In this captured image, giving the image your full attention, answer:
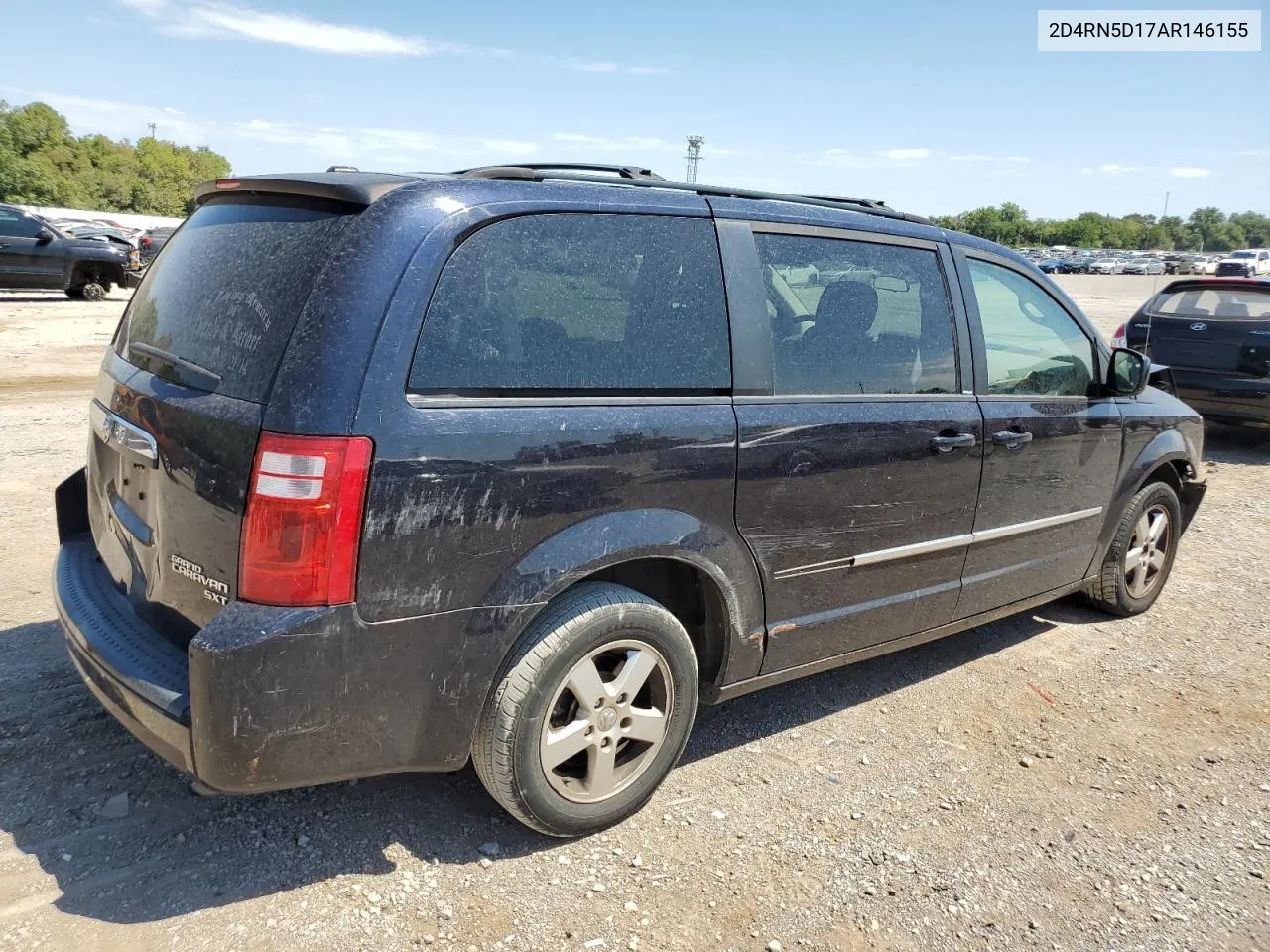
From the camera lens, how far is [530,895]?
8.77ft

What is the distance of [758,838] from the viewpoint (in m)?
3.01

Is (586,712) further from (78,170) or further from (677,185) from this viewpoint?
Answer: (78,170)

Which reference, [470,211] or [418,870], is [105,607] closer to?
[418,870]

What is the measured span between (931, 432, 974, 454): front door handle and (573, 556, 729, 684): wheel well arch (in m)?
1.09

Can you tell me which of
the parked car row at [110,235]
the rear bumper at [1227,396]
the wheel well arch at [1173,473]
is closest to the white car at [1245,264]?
the rear bumper at [1227,396]

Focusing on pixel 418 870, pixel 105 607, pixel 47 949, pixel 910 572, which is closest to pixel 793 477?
pixel 910 572

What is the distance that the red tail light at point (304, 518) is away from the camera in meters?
2.29

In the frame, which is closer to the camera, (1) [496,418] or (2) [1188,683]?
(1) [496,418]

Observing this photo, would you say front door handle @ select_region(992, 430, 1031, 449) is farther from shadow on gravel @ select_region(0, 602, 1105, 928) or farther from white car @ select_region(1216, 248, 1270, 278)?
white car @ select_region(1216, 248, 1270, 278)

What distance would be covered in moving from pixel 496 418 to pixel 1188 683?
11.6ft

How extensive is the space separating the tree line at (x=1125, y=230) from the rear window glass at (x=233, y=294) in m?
134

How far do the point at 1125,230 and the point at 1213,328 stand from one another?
159167 millimetres

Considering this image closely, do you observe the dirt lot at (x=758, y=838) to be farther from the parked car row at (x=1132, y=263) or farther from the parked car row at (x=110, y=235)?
the parked car row at (x=1132, y=263)

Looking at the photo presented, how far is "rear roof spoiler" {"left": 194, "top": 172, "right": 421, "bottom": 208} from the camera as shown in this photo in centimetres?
256
